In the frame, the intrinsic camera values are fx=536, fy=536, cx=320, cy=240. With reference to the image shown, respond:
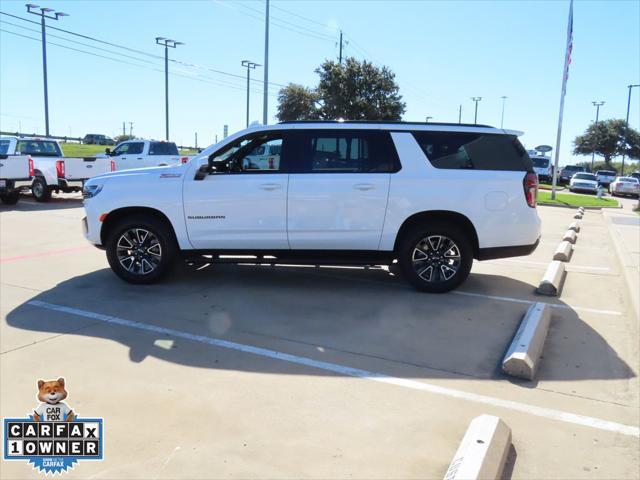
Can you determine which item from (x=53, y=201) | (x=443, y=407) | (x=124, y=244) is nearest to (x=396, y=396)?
(x=443, y=407)

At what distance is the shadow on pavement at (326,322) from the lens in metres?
4.57

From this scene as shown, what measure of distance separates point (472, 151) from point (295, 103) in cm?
4721

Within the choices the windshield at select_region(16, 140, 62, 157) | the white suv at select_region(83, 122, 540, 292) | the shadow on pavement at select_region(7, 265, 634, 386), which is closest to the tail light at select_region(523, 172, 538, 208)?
the white suv at select_region(83, 122, 540, 292)

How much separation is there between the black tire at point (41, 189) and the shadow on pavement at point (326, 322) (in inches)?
434

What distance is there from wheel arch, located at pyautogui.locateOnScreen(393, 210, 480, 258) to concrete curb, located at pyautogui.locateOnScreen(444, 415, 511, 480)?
10.9 feet

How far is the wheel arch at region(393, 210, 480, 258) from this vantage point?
6.42 metres

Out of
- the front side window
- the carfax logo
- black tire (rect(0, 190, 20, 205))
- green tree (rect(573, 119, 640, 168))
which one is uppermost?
green tree (rect(573, 119, 640, 168))

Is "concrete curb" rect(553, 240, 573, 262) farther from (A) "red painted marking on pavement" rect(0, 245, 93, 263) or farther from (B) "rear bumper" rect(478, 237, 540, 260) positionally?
(A) "red painted marking on pavement" rect(0, 245, 93, 263)

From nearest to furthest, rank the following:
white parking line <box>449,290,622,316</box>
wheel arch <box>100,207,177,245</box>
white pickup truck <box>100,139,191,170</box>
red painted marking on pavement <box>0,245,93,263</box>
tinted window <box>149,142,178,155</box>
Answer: white parking line <box>449,290,622,316</box> < wheel arch <box>100,207,177,245</box> < red painted marking on pavement <box>0,245,93,263</box> < white pickup truck <box>100,139,191,170</box> < tinted window <box>149,142,178,155</box>

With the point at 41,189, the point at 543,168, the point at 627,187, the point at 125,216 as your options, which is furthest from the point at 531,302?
the point at 543,168

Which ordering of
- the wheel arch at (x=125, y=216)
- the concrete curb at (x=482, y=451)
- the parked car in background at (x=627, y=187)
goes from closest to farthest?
the concrete curb at (x=482, y=451) < the wheel arch at (x=125, y=216) < the parked car in background at (x=627, y=187)

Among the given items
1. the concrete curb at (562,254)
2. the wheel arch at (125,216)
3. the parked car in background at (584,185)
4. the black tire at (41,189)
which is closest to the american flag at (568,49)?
the parked car in background at (584,185)

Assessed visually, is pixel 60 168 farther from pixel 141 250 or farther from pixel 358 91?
pixel 358 91

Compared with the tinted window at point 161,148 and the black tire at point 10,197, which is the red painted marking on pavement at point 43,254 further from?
the tinted window at point 161,148
